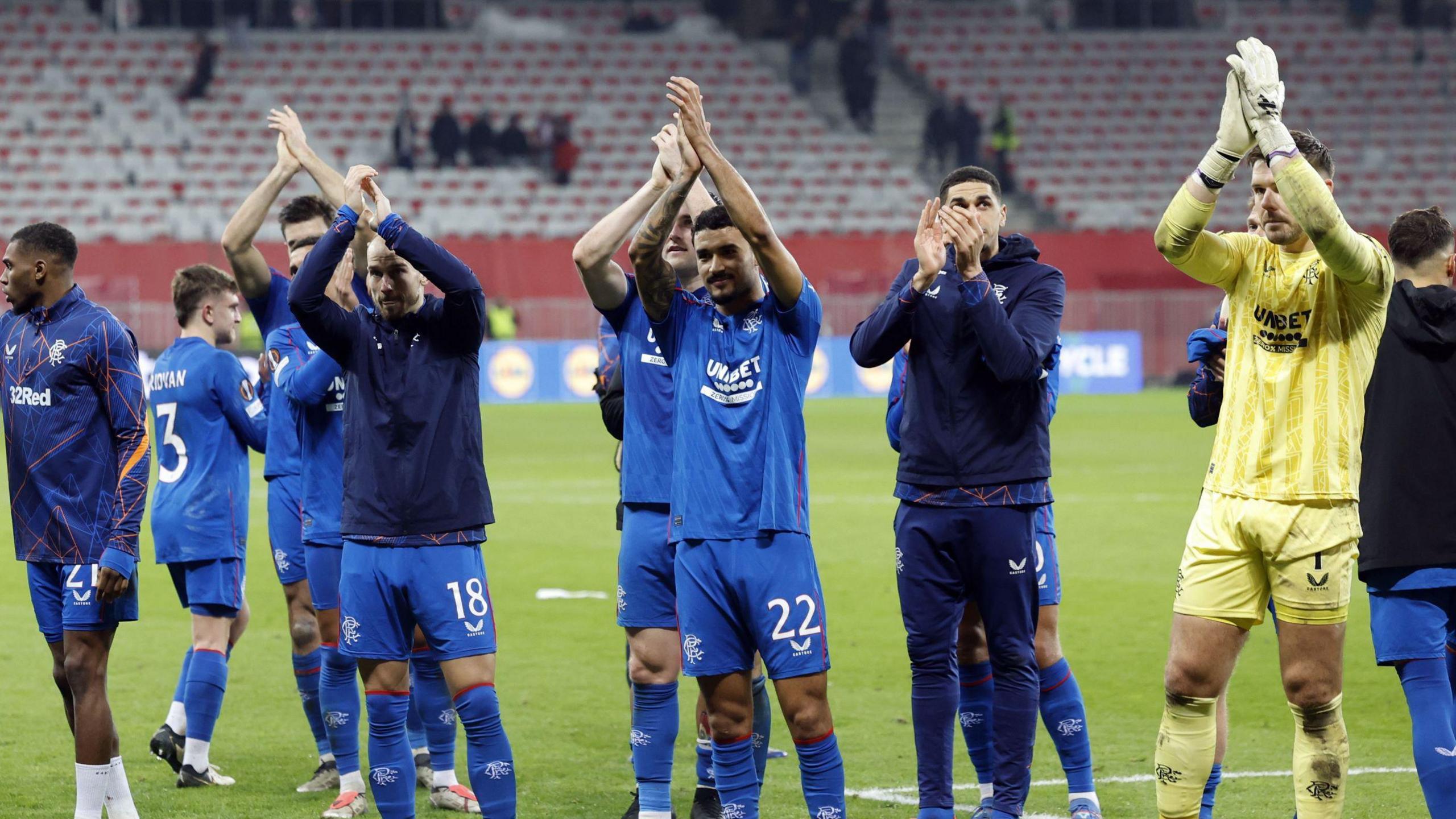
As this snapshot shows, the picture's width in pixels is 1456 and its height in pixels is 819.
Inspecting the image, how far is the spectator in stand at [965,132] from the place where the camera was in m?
37.2

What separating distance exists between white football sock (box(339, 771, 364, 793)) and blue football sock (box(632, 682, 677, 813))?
133 cm

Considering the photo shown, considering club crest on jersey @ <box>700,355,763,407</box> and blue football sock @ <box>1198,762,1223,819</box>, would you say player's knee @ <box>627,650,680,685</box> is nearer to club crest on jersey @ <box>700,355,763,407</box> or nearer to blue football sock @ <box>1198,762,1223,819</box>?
club crest on jersey @ <box>700,355,763,407</box>

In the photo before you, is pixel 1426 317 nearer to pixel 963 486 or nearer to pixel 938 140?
pixel 963 486

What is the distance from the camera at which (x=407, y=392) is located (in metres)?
5.68

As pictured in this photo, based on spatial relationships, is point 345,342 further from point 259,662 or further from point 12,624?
point 12,624

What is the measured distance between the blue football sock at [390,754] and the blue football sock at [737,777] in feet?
3.69

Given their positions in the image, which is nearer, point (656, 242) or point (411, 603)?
point (656, 242)

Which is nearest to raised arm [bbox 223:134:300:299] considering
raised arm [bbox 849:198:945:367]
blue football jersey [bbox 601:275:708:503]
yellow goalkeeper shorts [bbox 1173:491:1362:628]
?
blue football jersey [bbox 601:275:708:503]

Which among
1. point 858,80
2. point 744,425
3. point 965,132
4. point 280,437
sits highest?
point 858,80

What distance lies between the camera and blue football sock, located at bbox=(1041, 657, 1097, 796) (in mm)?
6172

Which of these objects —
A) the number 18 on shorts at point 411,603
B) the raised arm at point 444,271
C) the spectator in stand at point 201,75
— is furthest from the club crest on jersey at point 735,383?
the spectator in stand at point 201,75

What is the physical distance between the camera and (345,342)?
575 cm

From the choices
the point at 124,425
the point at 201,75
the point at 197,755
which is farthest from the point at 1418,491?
the point at 201,75

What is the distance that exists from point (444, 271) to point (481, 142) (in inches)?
1244
